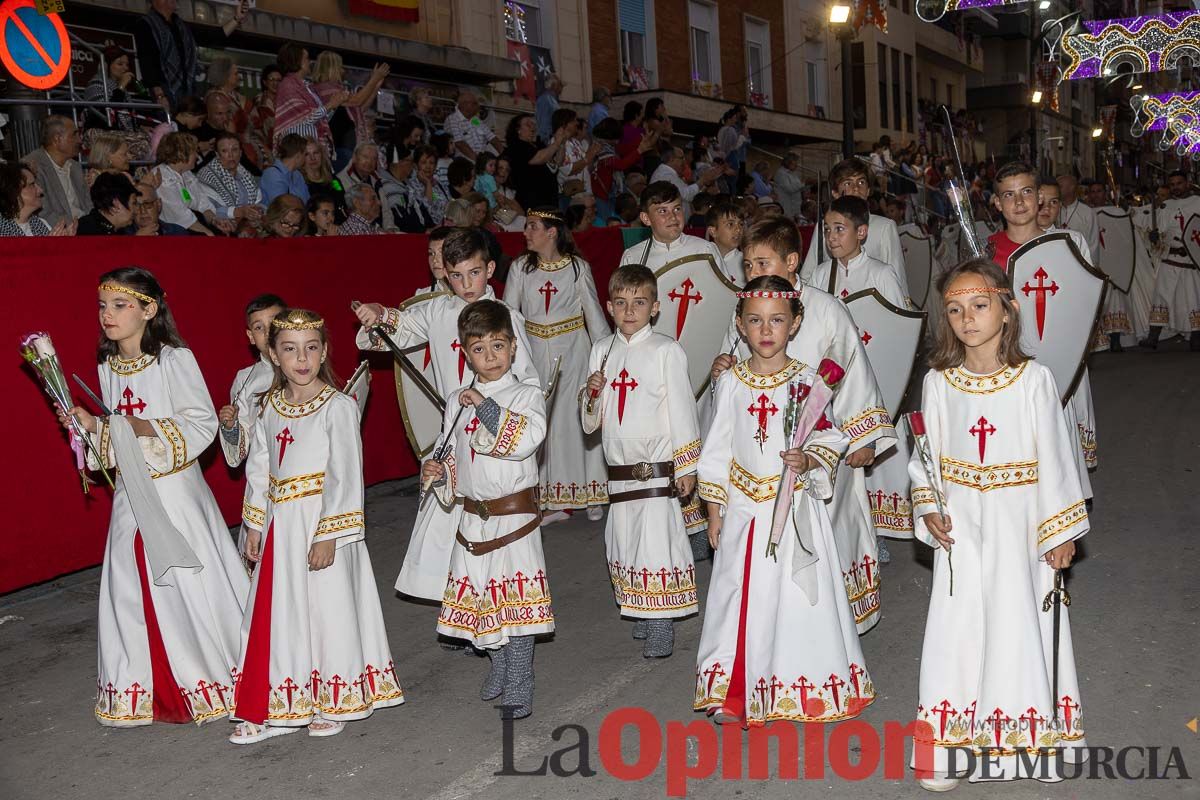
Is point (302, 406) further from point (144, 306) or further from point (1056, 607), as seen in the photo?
point (1056, 607)

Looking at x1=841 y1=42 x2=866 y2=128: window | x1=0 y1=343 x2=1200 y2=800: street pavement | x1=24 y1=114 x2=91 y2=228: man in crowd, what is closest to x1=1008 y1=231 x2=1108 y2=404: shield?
x1=0 y1=343 x2=1200 y2=800: street pavement

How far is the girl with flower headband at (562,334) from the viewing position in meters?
8.09

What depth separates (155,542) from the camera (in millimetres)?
4961

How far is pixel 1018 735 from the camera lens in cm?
404

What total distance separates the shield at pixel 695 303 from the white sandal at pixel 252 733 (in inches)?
134

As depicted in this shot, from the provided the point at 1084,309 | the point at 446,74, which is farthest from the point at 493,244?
the point at 446,74

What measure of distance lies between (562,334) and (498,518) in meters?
3.45

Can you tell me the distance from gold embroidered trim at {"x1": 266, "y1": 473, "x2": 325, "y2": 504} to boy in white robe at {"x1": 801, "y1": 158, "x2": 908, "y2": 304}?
3.36 m

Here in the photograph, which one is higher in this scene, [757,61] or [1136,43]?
[757,61]

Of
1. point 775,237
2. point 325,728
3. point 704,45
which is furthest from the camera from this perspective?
point 704,45

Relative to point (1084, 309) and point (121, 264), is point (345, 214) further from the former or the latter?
point (1084, 309)

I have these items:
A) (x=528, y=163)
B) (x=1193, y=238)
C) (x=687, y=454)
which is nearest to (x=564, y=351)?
(x=687, y=454)

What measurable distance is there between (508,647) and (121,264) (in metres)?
3.66

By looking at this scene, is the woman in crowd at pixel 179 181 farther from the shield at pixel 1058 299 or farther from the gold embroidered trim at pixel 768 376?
the shield at pixel 1058 299
